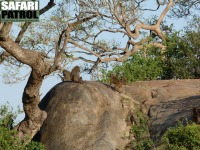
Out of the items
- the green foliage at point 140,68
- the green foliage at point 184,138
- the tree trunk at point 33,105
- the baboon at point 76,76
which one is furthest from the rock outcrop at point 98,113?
the green foliage at point 140,68

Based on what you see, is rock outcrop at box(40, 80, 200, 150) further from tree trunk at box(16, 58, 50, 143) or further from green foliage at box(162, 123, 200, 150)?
green foliage at box(162, 123, 200, 150)

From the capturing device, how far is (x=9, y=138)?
2108 centimetres

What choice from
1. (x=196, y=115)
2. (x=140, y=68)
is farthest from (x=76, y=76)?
(x=140, y=68)

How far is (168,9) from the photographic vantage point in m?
34.2

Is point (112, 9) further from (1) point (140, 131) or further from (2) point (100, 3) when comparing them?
(1) point (140, 131)

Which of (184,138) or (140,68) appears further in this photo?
(140,68)

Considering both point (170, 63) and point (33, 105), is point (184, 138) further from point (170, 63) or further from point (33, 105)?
point (170, 63)

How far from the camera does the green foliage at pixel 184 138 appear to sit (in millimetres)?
17422

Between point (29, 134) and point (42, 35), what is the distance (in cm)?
1225

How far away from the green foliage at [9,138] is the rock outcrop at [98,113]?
17.8 inches

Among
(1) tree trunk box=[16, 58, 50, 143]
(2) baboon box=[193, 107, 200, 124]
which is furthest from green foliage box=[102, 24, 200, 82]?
(2) baboon box=[193, 107, 200, 124]

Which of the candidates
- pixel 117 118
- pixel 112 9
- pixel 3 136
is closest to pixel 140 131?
pixel 117 118

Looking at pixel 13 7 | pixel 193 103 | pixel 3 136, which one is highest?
pixel 13 7

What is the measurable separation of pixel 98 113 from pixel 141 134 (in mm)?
1580
